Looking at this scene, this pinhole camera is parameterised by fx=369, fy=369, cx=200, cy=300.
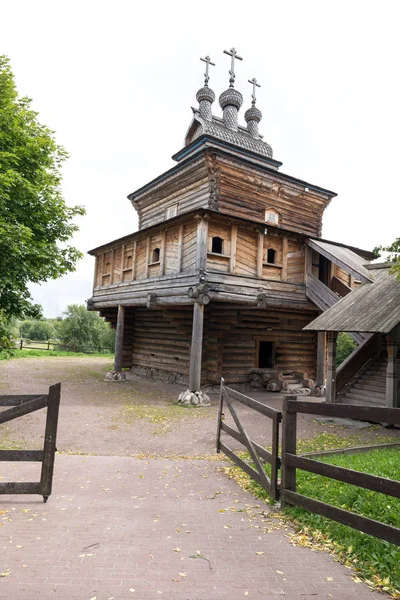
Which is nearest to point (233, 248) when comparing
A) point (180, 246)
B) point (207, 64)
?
point (180, 246)

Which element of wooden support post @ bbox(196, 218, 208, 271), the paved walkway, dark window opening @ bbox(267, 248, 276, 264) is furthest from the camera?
dark window opening @ bbox(267, 248, 276, 264)

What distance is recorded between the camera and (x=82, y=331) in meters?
43.4

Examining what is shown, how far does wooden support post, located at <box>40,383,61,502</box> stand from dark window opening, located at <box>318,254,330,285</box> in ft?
50.0

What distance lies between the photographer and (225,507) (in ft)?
16.0

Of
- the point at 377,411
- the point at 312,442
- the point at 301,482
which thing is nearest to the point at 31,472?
the point at 301,482

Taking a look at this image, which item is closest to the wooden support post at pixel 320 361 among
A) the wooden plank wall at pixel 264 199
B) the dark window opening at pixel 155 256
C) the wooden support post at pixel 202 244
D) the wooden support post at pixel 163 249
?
the wooden plank wall at pixel 264 199

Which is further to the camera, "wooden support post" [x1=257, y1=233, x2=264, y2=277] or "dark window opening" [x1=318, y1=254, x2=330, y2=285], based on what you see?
"dark window opening" [x1=318, y1=254, x2=330, y2=285]

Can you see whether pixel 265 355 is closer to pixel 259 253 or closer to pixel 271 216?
pixel 259 253

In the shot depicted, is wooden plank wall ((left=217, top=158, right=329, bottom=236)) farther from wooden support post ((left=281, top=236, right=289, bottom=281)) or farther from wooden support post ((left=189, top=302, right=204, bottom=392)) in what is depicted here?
wooden support post ((left=189, top=302, right=204, bottom=392))

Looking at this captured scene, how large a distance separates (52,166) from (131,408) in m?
9.78

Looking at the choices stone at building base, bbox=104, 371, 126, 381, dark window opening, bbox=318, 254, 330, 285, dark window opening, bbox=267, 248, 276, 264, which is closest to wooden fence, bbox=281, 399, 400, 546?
dark window opening, bbox=267, 248, 276, 264

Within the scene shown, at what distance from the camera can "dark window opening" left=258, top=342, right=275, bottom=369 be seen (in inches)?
750

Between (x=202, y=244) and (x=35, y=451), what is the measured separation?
9.79 m

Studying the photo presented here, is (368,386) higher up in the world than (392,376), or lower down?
lower down
